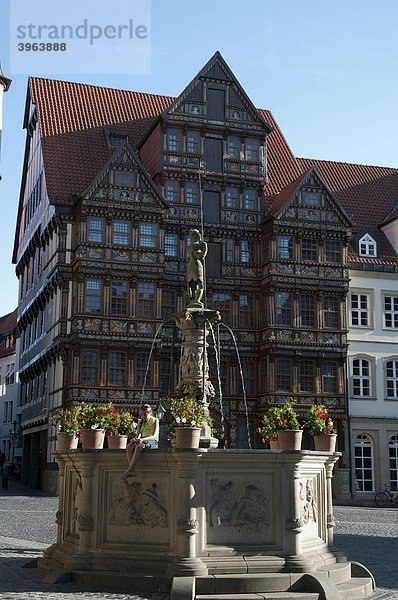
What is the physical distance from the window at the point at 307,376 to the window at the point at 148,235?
797cm

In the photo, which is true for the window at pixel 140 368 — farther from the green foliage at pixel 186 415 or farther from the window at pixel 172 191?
the green foliage at pixel 186 415

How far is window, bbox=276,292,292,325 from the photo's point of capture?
35.1 meters

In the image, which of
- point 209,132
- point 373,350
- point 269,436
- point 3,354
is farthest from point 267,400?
point 3,354

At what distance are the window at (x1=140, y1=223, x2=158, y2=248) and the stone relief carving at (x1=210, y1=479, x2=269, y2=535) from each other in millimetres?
24004

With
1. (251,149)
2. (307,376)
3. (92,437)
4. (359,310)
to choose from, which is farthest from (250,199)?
(92,437)

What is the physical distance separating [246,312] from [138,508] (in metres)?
25.6

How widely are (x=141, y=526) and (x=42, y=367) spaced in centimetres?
2817

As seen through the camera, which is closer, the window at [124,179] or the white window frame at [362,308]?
the window at [124,179]

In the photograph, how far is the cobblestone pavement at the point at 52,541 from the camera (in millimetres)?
9719

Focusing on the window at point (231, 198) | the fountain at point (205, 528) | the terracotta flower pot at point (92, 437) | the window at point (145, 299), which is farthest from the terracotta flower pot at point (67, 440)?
the window at point (231, 198)

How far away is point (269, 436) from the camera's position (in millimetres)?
12016

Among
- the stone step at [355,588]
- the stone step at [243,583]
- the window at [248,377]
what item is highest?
the window at [248,377]

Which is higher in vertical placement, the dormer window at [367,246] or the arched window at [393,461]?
the dormer window at [367,246]

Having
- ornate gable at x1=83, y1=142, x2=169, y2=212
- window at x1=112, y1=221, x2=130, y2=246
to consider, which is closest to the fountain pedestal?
window at x1=112, y1=221, x2=130, y2=246
